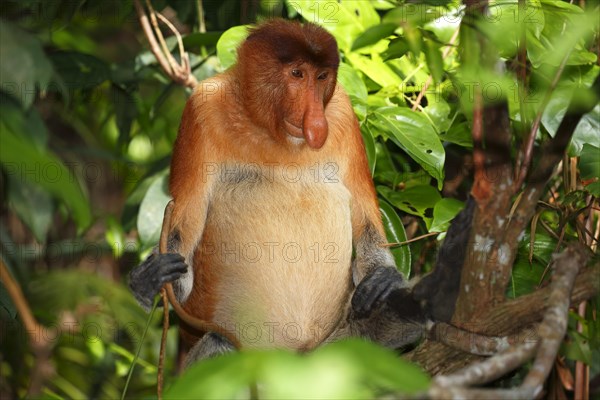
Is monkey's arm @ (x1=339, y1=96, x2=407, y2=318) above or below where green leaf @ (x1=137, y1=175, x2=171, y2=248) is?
above

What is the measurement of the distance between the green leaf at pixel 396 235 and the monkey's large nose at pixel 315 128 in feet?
2.63

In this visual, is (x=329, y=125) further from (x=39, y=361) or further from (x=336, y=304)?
(x=39, y=361)

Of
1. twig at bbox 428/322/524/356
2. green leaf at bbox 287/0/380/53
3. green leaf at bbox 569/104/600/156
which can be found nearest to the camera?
twig at bbox 428/322/524/356

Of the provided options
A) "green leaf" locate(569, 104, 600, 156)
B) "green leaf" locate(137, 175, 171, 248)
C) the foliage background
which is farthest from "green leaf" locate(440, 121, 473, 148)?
"green leaf" locate(137, 175, 171, 248)

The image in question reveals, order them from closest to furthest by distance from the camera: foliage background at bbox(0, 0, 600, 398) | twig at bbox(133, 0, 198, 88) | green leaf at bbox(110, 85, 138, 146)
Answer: foliage background at bbox(0, 0, 600, 398) < twig at bbox(133, 0, 198, 88) < green leaf at bbox(110, 85, 138, 146)

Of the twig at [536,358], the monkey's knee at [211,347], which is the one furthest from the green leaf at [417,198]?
the twig at [536,358]

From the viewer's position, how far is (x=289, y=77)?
3.35 meters

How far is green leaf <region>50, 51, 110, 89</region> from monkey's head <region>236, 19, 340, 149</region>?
5.39 ft

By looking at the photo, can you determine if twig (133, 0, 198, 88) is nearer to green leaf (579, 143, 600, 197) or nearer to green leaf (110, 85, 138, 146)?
green leaf (110, 85, 138, 146)

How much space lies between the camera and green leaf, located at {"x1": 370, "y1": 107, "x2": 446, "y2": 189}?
10.8ft

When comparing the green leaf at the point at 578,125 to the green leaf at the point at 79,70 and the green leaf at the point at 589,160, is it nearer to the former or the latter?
the green leaf at the point at 589,160

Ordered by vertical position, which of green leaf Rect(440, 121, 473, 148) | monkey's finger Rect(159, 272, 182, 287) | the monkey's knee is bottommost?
the monkey's knee

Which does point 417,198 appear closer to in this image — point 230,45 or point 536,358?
point 230,45

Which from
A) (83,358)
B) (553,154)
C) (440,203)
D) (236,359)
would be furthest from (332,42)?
(83,358)
